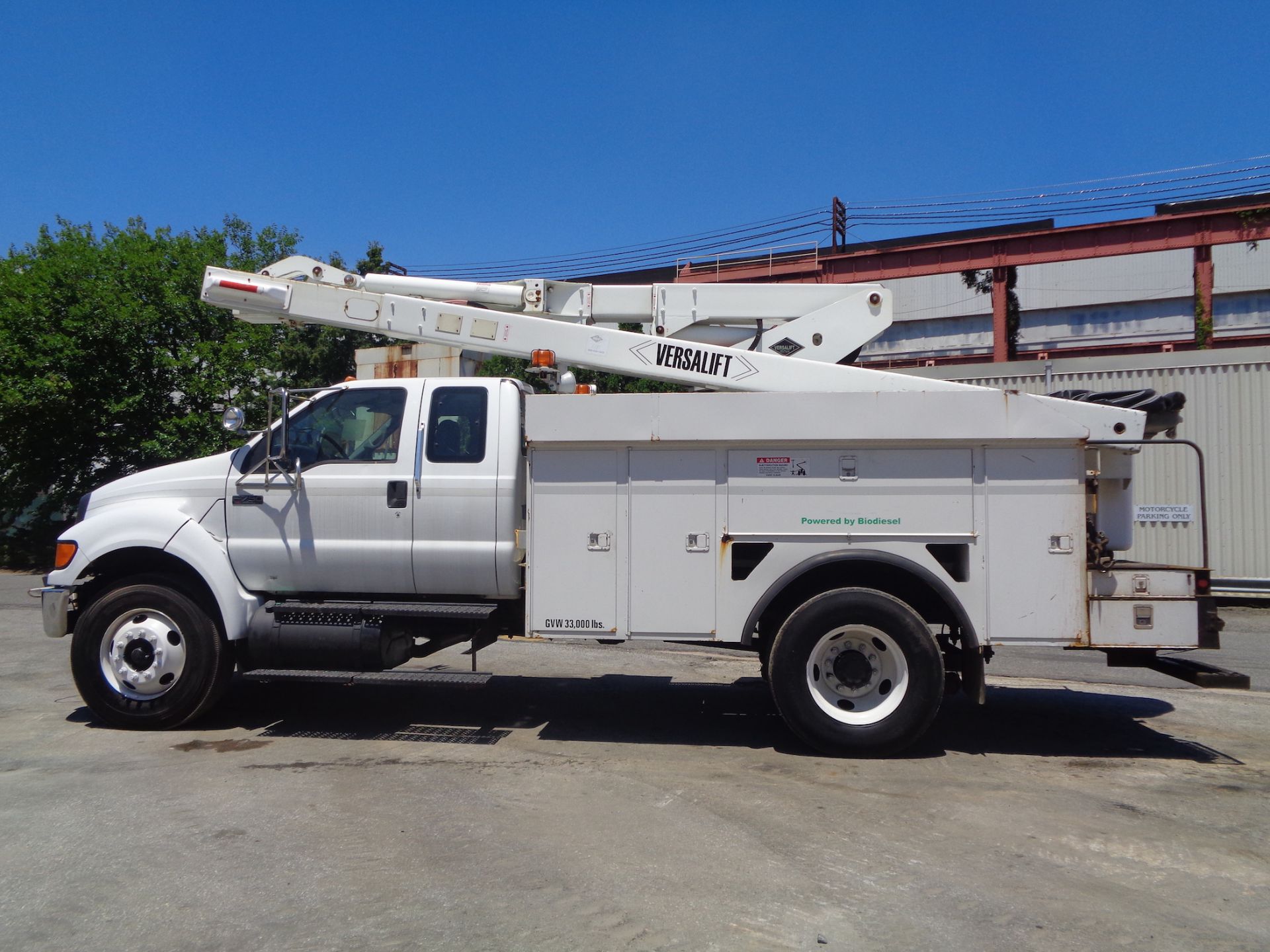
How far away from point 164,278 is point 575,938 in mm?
17913

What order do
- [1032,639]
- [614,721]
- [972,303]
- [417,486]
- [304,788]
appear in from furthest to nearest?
1. [972,303]
2. [614,721]
3. [417,486]
4. [1032,639]
5. [304,788]

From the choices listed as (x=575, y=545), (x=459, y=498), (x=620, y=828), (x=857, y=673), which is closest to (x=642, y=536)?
(x=575, y=545)

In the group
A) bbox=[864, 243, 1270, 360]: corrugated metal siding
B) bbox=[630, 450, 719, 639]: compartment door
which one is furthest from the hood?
bbox=[864, 243, 1270, 360]: corrugated metal siding

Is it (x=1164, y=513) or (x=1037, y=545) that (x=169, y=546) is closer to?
(x=1037, y=545)

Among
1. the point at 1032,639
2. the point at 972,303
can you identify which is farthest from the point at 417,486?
the point at 972,303

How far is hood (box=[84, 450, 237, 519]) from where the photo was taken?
6.94m

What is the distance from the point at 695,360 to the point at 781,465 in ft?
3.90

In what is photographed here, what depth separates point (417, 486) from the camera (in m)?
6.67

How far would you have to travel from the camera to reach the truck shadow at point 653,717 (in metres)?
6.70

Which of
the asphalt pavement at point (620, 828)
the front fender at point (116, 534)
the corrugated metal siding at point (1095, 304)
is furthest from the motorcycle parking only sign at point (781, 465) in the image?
the corrugated metal siding at point (1095, 304)

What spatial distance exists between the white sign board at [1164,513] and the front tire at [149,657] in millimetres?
13101

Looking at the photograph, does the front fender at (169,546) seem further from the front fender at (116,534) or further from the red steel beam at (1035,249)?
the red steel beam at (1035,249)

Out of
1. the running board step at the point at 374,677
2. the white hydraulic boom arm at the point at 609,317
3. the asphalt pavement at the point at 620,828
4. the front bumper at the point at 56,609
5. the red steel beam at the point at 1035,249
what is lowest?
the asphalt pavement at the point at 620,828

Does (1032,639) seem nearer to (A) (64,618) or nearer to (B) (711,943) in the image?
(B) (711,943)
